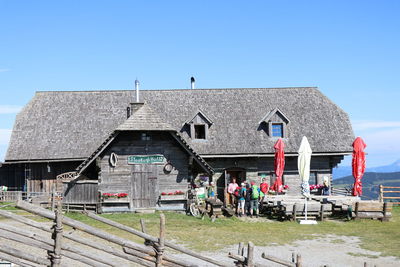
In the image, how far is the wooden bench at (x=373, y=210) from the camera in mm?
22266

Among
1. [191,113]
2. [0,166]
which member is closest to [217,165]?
[191,113]

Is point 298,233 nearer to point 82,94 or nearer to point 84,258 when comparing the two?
point 84,258

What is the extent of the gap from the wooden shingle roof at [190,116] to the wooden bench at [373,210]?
7.82m

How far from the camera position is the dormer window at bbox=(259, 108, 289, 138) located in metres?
30.9

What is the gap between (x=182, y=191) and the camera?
81.8ft

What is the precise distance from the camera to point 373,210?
73.7 feet

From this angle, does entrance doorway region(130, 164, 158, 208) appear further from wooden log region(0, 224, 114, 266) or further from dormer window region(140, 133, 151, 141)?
wooden log region(0, 224, 114, 266)

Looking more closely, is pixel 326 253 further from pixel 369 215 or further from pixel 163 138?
Result: pixel 163 138

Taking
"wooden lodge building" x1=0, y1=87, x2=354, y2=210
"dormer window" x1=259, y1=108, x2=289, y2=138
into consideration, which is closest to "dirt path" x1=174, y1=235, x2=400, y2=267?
"wooden lodge building" x1=0, y1=87, x2=354, y2=210

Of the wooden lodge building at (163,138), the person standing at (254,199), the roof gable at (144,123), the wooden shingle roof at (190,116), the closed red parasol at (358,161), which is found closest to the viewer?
the closed red parasol at (358,161)

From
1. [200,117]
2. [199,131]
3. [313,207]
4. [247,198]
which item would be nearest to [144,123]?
[247,198]

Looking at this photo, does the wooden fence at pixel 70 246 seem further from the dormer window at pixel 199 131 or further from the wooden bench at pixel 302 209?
the dormer window at pixel 199 131

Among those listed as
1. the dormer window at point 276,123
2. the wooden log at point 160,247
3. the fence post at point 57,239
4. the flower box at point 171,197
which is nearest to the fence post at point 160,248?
the wooden log at point 160,247

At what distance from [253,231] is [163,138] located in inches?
302
